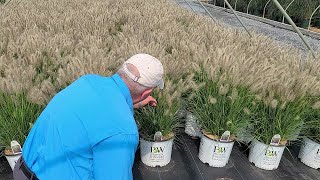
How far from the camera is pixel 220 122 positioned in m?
2.66

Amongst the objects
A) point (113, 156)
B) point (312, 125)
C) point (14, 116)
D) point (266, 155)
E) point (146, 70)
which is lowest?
point (266, 155)

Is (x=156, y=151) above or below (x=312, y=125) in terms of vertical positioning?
below

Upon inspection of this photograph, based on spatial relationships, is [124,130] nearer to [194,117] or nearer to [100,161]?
[100,161]

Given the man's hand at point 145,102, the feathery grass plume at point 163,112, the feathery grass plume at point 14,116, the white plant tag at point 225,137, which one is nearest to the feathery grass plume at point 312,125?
the white plant tag at point 225,137

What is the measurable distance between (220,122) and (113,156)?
1534 mm

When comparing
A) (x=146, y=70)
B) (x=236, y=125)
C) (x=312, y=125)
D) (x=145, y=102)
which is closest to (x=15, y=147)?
(x=145, y=102)

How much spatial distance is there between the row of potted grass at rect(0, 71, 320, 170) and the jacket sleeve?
1.05 m

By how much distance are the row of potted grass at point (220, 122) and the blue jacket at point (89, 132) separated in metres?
0.96

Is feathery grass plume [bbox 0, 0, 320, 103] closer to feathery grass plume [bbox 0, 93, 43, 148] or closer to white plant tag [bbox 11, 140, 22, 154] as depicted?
feathery grass plume [bbox 0, 93, 43, 148]

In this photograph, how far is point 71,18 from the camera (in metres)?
4.98

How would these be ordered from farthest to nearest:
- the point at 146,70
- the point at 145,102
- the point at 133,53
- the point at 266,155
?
the point at 133,53 → the point at 266,155 → the point at 145,102 → the point at 146,70

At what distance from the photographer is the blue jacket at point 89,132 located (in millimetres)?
1337

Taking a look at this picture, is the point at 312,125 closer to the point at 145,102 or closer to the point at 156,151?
the point at 156,151

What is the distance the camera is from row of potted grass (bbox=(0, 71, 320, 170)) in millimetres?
2428
